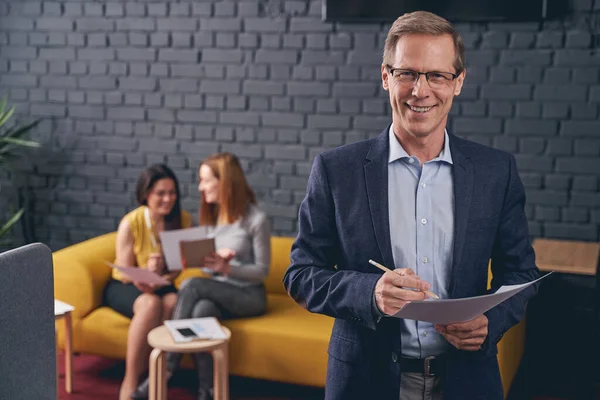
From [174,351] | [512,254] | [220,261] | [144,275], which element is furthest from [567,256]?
[512,254]

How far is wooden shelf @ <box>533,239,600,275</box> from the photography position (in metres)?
3.39

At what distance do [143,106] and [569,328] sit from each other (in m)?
2.71

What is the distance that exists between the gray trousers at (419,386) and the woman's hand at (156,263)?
2.39 m

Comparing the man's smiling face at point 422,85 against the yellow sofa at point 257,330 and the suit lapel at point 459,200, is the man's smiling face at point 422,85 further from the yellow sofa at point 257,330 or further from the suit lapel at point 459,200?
the yellow sofa at point 257,330

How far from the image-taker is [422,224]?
5.40 feet

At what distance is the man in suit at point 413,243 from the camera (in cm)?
161

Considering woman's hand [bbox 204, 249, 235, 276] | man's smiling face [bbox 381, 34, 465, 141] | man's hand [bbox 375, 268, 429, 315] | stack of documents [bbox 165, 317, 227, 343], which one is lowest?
stack of documents [bbox 165, 317, 227, 343]

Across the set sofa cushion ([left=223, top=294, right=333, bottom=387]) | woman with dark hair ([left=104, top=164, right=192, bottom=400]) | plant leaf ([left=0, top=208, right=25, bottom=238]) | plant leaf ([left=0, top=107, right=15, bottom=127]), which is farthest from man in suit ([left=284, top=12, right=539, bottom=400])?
plant leaf ([left=0, top=107, right=15, bottom=127])

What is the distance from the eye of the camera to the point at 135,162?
15.5 feet

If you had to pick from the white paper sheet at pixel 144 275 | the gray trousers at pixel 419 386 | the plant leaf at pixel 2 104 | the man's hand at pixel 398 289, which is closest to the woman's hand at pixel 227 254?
the white paper sheet at pixel 144 275

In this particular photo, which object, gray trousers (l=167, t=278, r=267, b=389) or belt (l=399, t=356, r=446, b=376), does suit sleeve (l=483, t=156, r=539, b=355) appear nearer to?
belt (l=399, t=356, r=446, b=376)

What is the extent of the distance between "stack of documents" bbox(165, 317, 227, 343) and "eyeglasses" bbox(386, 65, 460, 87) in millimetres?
2000

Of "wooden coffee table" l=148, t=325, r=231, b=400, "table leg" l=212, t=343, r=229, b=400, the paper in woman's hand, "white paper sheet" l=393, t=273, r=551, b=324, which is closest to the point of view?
"white paper sheet" l=393, t=273, r=551, b=324

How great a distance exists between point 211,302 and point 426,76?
7.83 ft
